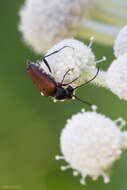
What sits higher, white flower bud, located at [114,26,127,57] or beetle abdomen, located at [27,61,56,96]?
beetle abdomen, located at [27,61,56,96]

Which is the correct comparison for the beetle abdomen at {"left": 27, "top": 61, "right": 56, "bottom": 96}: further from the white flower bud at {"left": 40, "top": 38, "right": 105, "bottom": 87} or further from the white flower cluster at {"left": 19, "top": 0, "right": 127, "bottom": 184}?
the white flower bud at {"left": 40, "top": 38, "right": 105, "bottom": 87}

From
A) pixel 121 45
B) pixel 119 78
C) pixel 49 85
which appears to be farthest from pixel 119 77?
pixel 49 85

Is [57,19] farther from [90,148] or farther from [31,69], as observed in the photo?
[90,148]

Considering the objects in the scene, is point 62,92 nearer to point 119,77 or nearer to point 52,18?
point 119,77

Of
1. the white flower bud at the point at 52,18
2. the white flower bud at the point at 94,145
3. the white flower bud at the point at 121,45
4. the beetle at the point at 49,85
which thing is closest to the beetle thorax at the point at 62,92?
the beetle at the point at 49,85

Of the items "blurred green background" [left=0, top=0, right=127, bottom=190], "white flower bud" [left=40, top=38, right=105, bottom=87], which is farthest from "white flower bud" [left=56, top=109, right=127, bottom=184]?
"blurred green background" [left=0, top=0, right=127, bottom=190]
